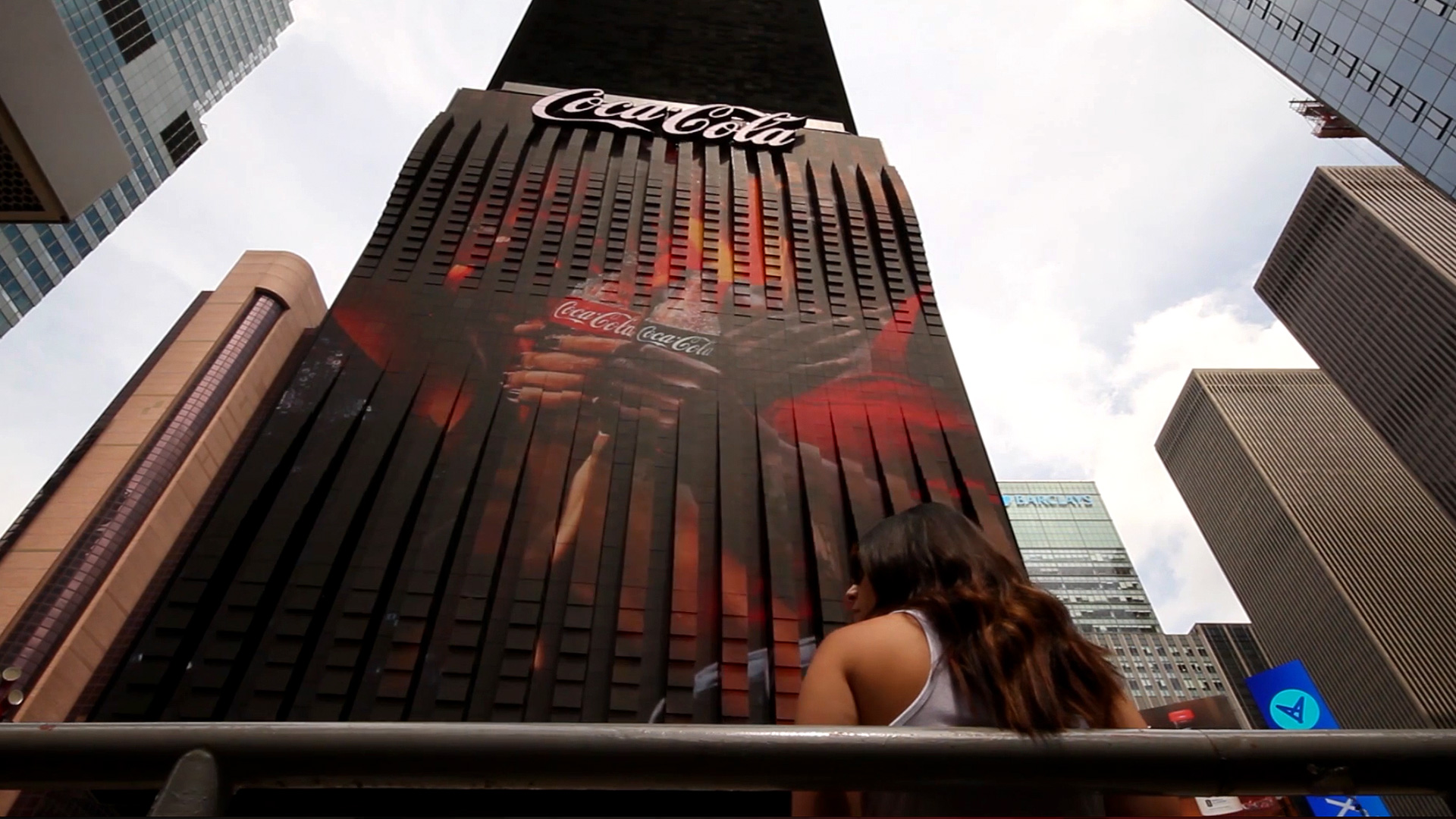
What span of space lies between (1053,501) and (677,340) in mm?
113679

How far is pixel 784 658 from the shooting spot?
9984 millimetres

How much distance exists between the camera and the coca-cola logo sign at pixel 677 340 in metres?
14.4

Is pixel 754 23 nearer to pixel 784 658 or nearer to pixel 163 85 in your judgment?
pixel 784 658

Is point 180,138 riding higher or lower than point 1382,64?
higher

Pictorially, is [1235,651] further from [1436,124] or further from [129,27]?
[129,27]

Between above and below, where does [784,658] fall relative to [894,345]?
below

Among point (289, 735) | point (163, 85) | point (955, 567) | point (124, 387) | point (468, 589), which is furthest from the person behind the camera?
point (163, 85)

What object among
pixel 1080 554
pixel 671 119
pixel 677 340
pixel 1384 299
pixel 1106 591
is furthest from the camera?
pixel 1080 554

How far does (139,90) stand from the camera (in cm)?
5772

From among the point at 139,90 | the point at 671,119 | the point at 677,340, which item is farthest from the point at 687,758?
the point at 139,90

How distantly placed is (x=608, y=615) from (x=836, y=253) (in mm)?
9856

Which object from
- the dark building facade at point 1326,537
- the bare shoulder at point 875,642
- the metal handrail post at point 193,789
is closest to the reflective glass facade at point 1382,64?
the bare shoulder at point 875,642

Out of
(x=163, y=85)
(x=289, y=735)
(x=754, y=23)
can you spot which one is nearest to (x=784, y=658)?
(x=289, y=735)

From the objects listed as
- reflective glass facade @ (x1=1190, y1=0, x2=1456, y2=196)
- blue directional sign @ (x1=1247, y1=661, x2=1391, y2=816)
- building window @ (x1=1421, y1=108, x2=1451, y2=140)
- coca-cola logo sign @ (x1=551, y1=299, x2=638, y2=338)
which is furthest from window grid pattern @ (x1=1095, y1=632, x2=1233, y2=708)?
coca-cola logo sign @ (x1=551, y1=299, x2=638, y2=338)
